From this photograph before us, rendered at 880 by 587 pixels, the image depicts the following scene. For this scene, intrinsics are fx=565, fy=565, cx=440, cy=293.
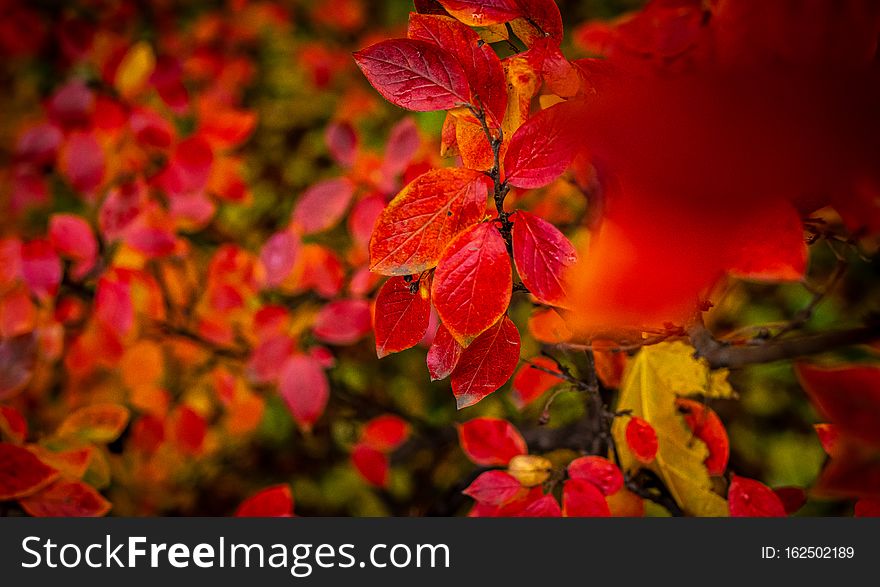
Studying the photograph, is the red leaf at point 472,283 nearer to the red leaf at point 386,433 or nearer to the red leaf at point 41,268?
the red leaf at point 386,433

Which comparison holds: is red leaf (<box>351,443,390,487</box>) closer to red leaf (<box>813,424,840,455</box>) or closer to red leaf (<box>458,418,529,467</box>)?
red leaf (<box>458,418,529,467</box>)

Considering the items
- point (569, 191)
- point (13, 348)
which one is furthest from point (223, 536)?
point (569, 191)

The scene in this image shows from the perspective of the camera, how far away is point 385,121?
69 cm

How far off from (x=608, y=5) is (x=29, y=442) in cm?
73

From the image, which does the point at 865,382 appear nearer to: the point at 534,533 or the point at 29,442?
the point at 534,533

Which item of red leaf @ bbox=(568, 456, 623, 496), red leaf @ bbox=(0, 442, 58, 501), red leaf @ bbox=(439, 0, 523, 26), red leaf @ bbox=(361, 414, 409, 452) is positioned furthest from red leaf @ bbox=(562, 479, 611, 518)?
red leaf @ bbox=(0, 442, 58, 501)

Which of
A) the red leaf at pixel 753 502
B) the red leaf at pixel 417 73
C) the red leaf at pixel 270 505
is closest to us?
the red leaf at pixel 417 73

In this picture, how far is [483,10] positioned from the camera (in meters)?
0.33

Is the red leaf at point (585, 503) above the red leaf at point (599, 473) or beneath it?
beneath

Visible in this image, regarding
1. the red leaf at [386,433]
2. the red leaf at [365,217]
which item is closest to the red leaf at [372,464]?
the red leaf at [386,433]

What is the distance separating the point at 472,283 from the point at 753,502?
300 mm

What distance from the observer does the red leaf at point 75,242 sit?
0.63m

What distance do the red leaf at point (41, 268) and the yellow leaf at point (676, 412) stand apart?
0.60 meters

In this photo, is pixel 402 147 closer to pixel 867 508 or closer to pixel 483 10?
pixel 483 10
